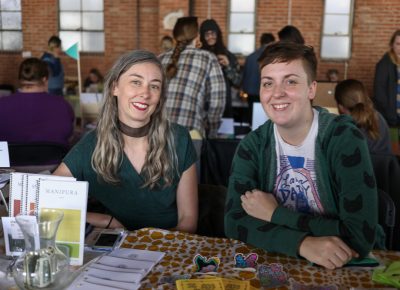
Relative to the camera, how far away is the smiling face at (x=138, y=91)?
1.83 metres

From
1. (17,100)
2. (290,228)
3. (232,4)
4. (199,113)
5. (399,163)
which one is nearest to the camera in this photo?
(290,228)

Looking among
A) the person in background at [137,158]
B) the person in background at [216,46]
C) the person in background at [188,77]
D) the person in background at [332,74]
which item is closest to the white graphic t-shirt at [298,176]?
the person in background at [137,158]

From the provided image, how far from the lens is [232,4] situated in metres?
7.78

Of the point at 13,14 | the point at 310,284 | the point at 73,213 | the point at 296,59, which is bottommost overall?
the point at 310,284

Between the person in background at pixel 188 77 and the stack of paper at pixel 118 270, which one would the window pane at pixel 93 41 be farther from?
the stack of paper at pixel 118 270

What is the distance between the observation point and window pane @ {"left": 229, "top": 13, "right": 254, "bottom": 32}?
782cm

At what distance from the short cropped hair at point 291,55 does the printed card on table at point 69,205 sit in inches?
29.0

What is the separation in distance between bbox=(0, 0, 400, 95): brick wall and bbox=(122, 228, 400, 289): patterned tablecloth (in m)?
6.51

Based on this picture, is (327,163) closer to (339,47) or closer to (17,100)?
(17,100)

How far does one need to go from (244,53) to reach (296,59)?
6516 millimetres

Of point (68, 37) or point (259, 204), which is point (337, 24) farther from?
point (259, 204)

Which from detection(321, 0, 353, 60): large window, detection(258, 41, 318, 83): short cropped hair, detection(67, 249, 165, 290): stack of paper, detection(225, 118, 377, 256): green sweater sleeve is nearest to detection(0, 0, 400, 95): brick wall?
detection(321, 0, 353, 60): large window

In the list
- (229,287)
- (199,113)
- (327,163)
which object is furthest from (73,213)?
(199,113)

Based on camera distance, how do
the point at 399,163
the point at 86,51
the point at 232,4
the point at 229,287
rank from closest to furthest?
the point at 229,287 → the point at 399,163 → the point at 232,4 → the point at 86,51
